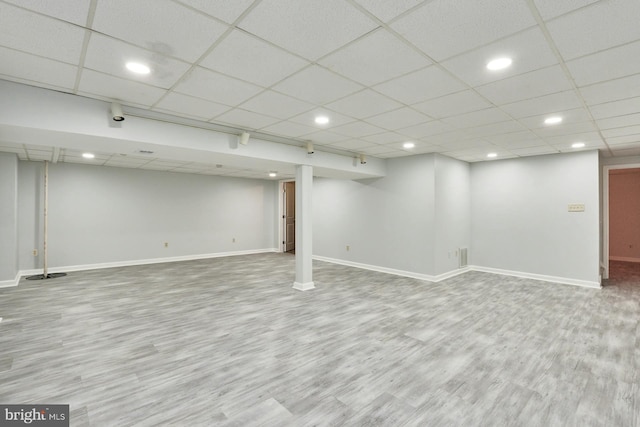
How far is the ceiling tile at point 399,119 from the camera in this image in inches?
145

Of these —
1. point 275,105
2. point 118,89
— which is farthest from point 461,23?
point 118,89

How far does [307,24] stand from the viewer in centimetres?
197

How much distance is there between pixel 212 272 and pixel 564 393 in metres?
6.49

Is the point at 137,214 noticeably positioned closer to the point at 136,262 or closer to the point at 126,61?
the point at 136,262

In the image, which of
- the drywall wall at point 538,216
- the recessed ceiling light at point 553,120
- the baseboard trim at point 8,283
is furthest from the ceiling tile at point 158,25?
the drywall wall at point 538,216

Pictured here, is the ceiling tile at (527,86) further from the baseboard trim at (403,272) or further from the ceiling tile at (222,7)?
the baseboard trim at (403,272)

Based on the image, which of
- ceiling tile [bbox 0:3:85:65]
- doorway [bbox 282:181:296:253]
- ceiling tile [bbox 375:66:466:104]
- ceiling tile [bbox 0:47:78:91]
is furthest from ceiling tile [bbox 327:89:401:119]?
doorway [bbox 282:181:296:253]

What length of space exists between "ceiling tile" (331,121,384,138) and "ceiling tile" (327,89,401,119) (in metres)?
0.43

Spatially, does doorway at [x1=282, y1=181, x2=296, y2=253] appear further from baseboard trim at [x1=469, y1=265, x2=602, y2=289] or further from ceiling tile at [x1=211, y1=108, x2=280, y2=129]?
ceiling tile at [x1=211, y1=108, x2=280, y2=129]

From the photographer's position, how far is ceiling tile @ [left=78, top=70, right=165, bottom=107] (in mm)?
2785

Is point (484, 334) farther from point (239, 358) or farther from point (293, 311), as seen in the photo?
point (239, 358)

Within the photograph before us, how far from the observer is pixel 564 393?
2.40 m

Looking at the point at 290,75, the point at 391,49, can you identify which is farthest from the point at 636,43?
the point at 290,75

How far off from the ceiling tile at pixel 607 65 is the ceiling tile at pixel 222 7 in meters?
2.57
